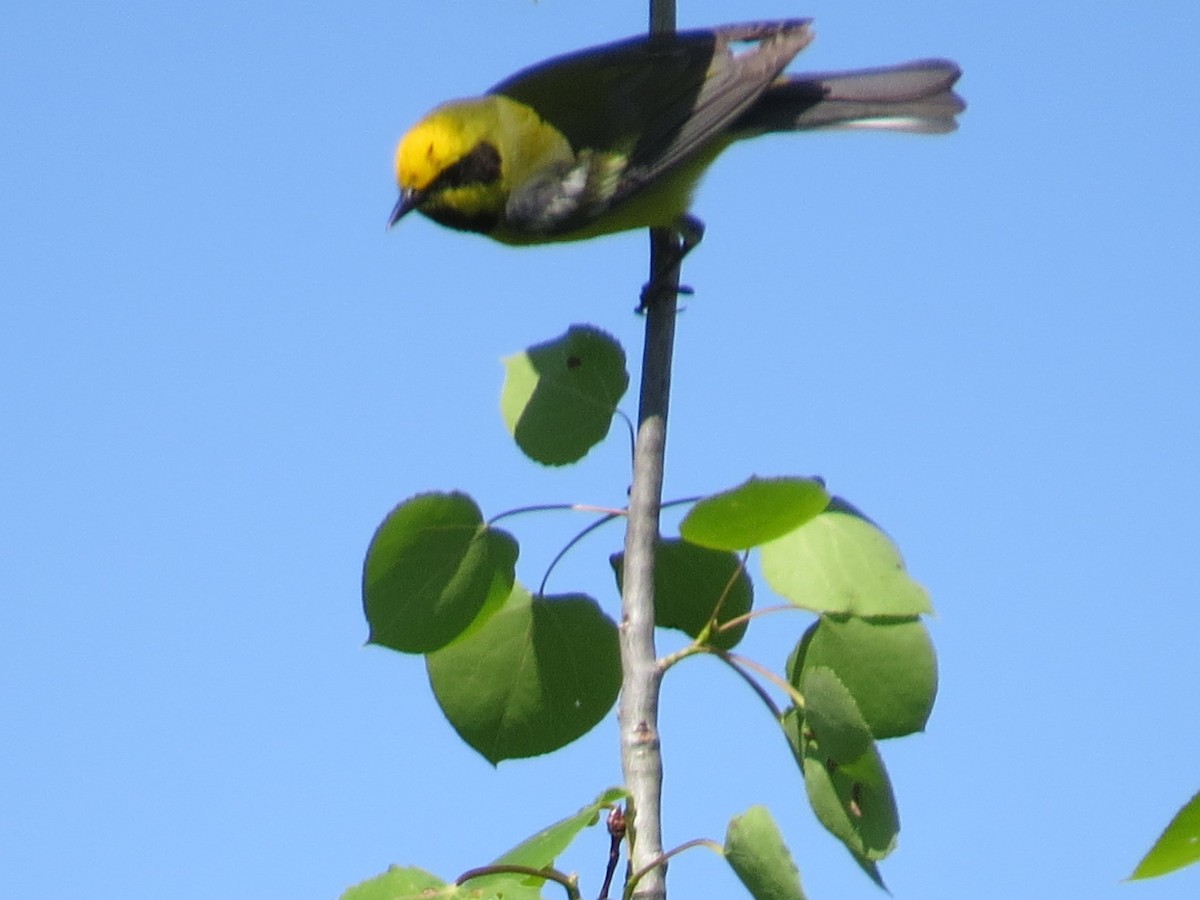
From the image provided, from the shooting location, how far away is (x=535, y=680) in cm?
205

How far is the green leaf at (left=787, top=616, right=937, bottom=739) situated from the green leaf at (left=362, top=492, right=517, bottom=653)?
0.46 metres

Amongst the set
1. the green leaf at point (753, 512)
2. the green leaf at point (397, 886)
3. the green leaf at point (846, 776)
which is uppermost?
the green leaf at point (753, 512)

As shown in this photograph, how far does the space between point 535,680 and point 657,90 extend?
2.04 metres

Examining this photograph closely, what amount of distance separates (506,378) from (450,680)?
1.61ft

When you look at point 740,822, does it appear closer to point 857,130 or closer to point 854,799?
point 854,799

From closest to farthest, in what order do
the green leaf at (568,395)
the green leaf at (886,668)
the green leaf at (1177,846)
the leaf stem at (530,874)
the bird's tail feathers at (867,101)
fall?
the green leaf at (1177,846) < the leaf stem at (530,874) < the green leaf at (886,668) < the green leaf at (568,395) < the bird's tail feathers at (867,101)

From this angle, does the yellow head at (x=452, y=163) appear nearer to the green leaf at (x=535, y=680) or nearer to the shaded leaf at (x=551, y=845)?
the green leaf at (x=535, y=680)

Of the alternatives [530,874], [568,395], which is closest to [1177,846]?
[530,874]

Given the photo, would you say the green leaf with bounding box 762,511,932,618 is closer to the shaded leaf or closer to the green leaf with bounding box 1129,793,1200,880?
the shaded leaf

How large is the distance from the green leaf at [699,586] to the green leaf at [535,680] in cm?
10

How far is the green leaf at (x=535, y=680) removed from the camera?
2.04 m

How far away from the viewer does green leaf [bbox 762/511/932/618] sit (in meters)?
1.80

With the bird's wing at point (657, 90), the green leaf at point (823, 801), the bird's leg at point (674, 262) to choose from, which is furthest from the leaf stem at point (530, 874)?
the bird's wing at point (657, 90)

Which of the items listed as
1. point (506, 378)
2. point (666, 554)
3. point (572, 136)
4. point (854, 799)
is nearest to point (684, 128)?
point (572, 136)
